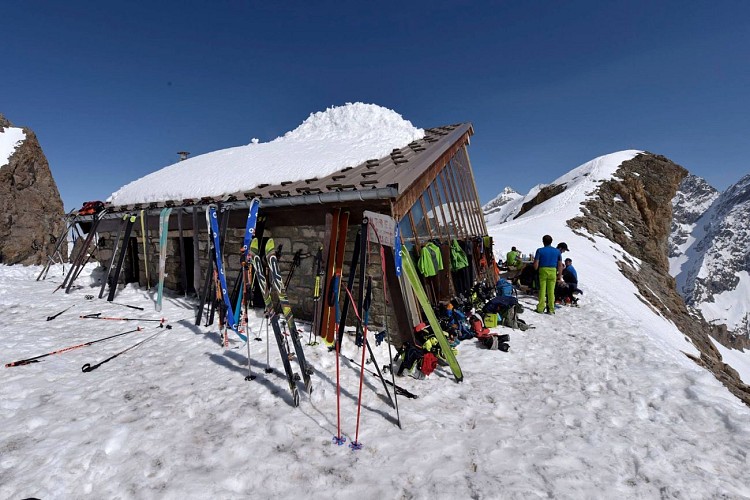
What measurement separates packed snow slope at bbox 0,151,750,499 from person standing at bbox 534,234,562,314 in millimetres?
2770

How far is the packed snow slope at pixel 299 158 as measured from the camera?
8.93m

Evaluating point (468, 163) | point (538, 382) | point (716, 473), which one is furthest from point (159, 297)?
point (468, 163)

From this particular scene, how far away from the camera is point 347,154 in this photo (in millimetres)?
9562

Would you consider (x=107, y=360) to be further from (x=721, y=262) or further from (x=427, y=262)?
(x=721, y=262)

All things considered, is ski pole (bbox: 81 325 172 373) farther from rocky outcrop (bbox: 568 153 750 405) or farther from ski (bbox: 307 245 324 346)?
rocky outcrop (bbox: 568 153 750 405)

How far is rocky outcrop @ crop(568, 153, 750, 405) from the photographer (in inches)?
976

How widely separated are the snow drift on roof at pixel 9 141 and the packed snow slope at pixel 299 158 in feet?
43.3

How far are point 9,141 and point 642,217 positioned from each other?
174 feet

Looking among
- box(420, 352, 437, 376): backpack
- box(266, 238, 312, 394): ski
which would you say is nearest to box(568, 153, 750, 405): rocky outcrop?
box(420, 352, 437, 376): backpack

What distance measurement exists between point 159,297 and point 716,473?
10.1 m

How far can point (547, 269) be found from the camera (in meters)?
9.13

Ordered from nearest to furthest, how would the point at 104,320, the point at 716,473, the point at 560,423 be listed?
the point at 716,473 → the point at 560,423 → the point at 104,320

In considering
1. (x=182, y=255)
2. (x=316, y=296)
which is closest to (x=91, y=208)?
(x=182, y=255)

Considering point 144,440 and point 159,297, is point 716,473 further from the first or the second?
point 159,297
